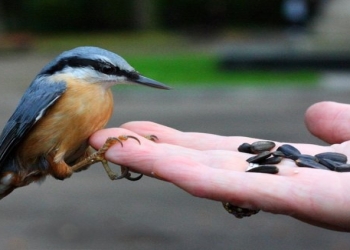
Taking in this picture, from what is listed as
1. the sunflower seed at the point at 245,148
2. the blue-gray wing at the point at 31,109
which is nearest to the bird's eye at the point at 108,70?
the blue-gray wing at the point at 31,109

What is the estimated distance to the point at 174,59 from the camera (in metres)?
21.7

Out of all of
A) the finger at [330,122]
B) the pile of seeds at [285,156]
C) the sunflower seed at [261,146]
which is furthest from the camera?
the finger at [330,122]

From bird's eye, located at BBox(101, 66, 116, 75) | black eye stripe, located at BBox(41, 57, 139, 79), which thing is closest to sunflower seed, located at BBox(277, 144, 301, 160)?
black eye stripe, located at BBox(41, 57, 139, 79)

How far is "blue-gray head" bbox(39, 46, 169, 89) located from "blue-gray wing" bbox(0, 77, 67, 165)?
0.10m

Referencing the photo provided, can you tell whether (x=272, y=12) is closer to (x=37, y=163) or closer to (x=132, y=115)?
(x=132, y=115)

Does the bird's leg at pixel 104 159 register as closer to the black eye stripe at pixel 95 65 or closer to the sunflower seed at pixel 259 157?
the black eye stripe at pixel 95 65

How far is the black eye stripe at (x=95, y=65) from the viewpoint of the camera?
386cm

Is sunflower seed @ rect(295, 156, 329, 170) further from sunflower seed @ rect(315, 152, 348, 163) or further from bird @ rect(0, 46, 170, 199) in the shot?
bird @ rect(0, 46, 170, 199)

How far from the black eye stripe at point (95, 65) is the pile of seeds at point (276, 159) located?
72 cm

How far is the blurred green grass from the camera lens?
1761cm

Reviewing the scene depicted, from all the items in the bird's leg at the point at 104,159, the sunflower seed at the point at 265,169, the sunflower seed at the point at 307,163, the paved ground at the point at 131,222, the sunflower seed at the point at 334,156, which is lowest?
the paved ground at the point at 131,222

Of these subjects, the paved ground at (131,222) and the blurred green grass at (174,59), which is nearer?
the paved ground at (131,222)

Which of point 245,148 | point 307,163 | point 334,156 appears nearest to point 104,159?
point 245,148

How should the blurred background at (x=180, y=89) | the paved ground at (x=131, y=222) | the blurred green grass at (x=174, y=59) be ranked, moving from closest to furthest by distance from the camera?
the paved ground at (x=131, y=222), the blurred background at (x=180, y=89), the blurred green grass at (x=174, y=59)
